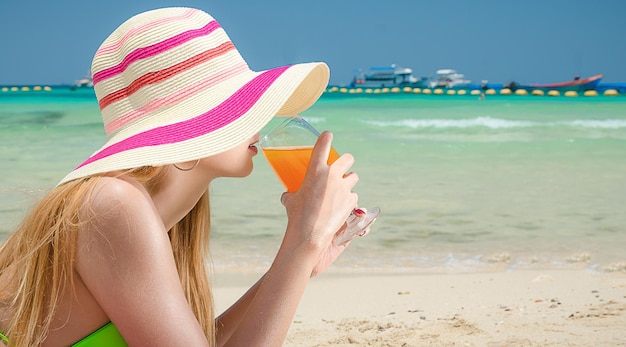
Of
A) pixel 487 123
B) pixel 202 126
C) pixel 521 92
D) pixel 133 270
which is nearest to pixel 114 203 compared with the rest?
pixel 133 270

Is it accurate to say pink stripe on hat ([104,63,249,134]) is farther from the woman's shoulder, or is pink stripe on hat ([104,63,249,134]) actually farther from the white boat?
the white boat

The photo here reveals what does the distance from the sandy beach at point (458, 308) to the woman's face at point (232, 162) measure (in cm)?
185

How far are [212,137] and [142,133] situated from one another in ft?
0.48

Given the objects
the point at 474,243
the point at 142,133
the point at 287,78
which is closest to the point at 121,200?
the point at 142,133

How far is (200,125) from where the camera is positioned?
5.43 ft

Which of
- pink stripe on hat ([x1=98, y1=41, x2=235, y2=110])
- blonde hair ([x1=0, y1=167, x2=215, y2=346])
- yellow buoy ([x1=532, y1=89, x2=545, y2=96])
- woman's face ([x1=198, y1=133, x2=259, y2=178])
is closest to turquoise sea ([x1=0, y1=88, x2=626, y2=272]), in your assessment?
blonde hair ([x1=0, y1=167, x2=215, y2=346])

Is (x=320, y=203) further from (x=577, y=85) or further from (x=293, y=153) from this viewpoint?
(x=577, y=85)

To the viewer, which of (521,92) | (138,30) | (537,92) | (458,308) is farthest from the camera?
(521,92)

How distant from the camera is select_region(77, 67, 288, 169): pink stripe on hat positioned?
1623 mm

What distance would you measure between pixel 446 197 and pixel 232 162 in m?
5.77

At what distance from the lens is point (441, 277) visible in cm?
454

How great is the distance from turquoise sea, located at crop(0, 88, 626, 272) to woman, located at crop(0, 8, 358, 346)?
0.26m

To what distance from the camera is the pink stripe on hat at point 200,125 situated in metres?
1.62

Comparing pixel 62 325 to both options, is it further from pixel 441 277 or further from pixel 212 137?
pixel 441 277
